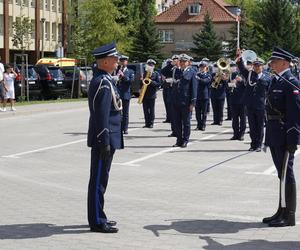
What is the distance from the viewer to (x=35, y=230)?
7.50 meters

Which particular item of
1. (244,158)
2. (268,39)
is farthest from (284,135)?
(268,39)

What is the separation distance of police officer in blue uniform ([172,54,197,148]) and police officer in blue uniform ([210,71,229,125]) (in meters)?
5.84

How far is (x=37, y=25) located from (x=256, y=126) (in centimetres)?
5471

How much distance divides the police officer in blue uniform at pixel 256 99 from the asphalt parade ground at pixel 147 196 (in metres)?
0.48

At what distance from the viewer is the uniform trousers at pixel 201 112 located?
20.2 meters

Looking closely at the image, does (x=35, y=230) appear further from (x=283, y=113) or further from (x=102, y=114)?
(x=283, y=113)

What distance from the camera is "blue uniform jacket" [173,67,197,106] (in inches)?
608

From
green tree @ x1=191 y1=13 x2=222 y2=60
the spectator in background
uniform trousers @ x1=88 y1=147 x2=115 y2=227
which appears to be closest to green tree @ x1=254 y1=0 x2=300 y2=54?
green tree @ x1=191 y1=13 x2=222 y2=60

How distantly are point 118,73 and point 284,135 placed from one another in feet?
34.8

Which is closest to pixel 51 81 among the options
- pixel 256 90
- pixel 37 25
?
pixel 256 90

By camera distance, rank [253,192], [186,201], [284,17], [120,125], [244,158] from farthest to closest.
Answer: [284,17], [244,158], [253,192], [186,201], [120,125]

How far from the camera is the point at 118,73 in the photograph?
18.0 meters

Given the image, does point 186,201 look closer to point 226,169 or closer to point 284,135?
point 284,135

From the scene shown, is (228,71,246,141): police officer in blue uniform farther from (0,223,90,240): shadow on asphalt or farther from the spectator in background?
the spectator in background
